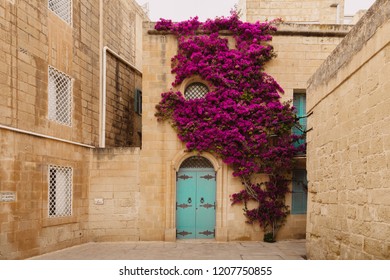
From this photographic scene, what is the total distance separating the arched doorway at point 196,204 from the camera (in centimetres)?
1054

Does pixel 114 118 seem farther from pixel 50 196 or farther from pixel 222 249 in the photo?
pixel 222 249

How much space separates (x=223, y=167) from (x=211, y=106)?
1.68 metres

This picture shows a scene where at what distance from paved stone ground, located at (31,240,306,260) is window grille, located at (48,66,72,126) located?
3112 mm

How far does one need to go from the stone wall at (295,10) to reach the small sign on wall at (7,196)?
10.8 metres

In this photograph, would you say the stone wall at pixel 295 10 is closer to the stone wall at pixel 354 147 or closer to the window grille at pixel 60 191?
the stone wall at pixel 354 147

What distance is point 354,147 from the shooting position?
5.29m

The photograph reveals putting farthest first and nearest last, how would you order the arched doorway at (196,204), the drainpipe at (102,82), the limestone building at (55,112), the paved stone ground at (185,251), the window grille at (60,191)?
the drainpipe at (102,82), the arched doorway at (196,204), the window grille at (60,191), the paved stone ground at (185,251), the limestone building at (55,112)

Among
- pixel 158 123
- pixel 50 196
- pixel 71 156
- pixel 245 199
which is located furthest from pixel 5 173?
pixel 245 199

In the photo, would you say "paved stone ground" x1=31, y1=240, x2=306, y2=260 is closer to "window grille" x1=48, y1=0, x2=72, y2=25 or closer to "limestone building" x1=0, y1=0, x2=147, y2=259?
"limestone building" x1=0, y1=0, x2=147, y2=259

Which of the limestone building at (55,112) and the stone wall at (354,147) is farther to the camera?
the limestone building at (55,112)

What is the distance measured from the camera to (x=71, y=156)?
962 cm

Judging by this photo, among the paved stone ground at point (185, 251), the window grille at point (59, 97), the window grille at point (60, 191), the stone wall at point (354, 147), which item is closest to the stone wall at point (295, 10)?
the window grille at point (59, 97)

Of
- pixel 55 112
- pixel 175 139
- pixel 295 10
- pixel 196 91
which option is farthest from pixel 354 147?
pixel 295 10

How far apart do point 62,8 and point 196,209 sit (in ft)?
20.3
